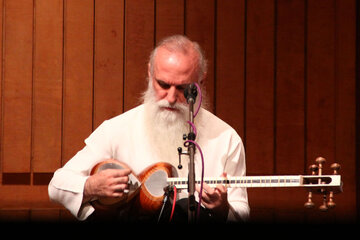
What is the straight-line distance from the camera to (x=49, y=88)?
4.39 meters

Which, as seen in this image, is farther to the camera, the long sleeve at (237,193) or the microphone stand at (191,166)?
the long sleeve at (237,193)

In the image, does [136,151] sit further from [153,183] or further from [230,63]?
[230,63]

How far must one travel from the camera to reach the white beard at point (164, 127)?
10.9 feet

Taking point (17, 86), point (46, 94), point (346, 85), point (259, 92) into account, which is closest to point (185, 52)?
point (259, 92)

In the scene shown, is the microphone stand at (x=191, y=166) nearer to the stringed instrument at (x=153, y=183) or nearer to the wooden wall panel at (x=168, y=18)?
the stringed instrument at (x=153, y=183)

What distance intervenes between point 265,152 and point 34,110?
1.79m

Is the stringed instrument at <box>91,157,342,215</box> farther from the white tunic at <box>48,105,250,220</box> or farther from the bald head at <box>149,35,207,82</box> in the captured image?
the bald head at <box>149,35,207,82</box>

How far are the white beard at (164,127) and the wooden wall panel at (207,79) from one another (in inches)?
40.4

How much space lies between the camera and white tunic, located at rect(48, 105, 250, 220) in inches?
130

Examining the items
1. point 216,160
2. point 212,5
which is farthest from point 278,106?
point 216,160

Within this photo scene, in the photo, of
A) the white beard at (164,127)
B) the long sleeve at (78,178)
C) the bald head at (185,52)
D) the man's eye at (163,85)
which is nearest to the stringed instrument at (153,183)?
the long sleeve at (78,178)

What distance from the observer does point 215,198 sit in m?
2.71

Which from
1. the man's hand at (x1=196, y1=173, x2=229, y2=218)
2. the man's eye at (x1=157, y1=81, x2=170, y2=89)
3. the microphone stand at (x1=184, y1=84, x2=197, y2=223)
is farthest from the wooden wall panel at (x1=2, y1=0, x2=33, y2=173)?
the microphone stand at (x1=184, y1=84, x2=197, y2=223)

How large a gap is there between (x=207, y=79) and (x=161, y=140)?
1216 millimetres
